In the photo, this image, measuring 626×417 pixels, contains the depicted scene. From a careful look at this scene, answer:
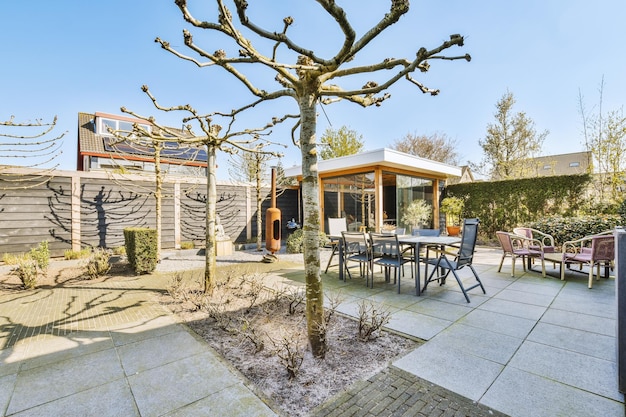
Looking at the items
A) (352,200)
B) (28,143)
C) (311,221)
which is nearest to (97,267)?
(28,143)

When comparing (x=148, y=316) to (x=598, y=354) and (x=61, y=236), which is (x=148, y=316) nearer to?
(x=598, y=354)

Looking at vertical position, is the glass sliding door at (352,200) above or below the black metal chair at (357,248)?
above

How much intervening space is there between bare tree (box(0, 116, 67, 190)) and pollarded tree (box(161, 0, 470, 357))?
4.68 m

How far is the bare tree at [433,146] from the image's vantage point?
2128 cm

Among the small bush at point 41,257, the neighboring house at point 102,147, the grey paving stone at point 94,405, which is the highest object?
the neighboring house at point 102,147

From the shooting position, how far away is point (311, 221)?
2443mm

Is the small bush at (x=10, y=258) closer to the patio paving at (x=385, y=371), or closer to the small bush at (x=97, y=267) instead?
the small bush at (x=97, y=267)

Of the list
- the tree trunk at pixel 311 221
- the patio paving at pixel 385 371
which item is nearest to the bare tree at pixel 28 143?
the patio paving at pixel 385 371

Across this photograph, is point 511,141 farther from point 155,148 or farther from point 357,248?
point 155,148

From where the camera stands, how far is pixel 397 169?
960 centimetres

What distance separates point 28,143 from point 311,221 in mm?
6154

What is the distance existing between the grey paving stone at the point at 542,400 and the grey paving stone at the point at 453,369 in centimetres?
8

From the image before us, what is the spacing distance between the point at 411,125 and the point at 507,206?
13.0m

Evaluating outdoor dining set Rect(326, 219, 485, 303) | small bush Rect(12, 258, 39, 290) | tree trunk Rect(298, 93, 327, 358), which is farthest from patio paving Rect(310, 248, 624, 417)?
small bush Rect(12, 258, 39, 290)
